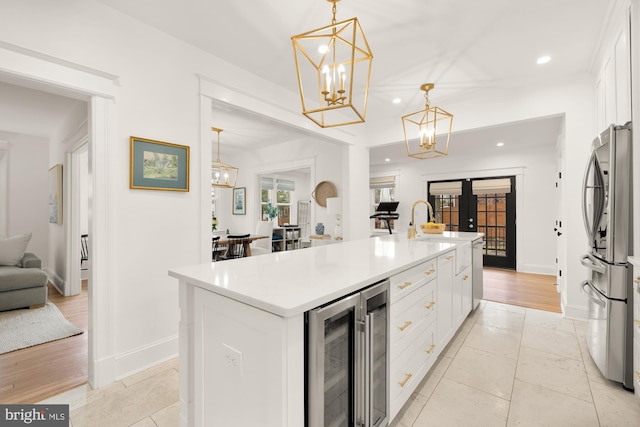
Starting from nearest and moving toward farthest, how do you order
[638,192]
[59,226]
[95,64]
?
[638,192] → [95,64] → [59,226]

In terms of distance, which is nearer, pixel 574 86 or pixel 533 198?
pixel 574 86

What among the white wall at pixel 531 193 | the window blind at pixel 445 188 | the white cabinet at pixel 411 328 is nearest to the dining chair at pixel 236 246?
the white cabinet at pixel 411 328

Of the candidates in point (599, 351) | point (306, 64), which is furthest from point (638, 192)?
Answer: point (306, 64)

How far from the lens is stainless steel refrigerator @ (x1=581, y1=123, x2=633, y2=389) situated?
1897mm

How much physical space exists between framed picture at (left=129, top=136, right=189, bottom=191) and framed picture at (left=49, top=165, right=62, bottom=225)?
2.97 metres

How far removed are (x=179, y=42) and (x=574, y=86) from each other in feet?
13.4

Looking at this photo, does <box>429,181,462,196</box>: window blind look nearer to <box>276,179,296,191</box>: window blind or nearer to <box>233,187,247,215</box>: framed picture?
<box>276,179,296,191</box>: window blind

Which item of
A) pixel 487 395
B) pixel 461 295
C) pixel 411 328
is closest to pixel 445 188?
pixel 461 295

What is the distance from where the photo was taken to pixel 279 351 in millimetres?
949

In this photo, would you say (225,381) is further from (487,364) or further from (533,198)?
(533,198)

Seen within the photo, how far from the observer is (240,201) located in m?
7.13

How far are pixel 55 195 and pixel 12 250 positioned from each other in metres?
0.95

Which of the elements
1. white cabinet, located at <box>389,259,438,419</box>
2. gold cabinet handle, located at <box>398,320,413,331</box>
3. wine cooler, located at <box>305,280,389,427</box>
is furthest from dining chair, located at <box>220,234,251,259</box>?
wine cooler, located at <box>305,280,389,427</box>

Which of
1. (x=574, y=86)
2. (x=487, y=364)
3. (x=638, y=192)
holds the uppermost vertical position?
(x=574, y=86)
